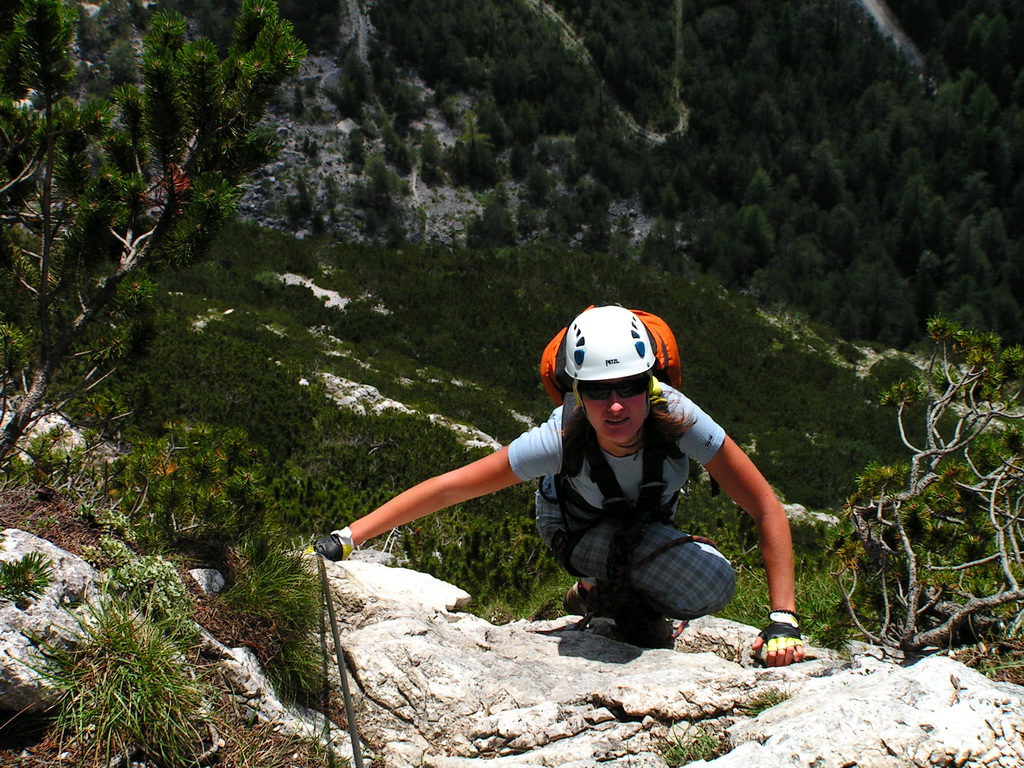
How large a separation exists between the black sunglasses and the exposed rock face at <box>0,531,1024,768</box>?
2.77 ft

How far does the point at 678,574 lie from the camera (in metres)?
2.60

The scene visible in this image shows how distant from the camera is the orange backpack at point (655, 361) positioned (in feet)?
8.30

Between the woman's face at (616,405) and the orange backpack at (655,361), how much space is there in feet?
0.57

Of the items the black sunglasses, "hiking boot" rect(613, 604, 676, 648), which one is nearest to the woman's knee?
"hiking boot" rect(613, 604, 676, 648)

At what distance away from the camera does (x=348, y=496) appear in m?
6.17

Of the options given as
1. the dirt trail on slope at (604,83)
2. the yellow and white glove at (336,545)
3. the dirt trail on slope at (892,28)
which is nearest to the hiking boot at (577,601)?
the yellow and white glove at (336,545)

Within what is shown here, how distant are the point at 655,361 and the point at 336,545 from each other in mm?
Result: 1218

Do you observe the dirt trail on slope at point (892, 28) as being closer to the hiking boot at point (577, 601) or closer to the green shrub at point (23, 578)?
the hiking boot at point (577, 601)

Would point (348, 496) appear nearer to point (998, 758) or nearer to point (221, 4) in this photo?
point (998, 758)

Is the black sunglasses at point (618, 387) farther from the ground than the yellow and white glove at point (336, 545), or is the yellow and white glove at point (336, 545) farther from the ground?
the black sunglasses at point (618, 387)

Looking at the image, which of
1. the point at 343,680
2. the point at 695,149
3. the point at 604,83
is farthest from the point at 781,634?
the point at 604,83

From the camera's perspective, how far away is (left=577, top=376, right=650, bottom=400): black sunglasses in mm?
2301

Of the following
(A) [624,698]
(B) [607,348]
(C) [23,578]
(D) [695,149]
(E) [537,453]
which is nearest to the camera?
(C) [23,578]

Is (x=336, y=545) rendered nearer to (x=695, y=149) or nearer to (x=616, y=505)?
(x=616, y=505)
